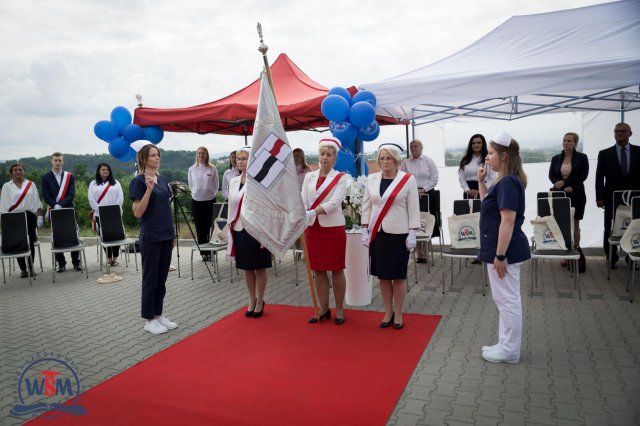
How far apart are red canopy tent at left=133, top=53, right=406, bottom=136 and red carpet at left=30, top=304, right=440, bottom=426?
3.57 m

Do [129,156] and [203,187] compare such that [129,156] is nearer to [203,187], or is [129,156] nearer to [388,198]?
[203,187]

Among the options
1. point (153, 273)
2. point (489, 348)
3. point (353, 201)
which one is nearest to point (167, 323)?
point (153, 273)

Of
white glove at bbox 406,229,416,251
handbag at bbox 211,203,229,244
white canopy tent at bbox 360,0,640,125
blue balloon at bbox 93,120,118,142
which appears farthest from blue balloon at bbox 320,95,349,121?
blue balloon at bbox 93,120,118,142

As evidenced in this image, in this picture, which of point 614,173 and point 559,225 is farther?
point 614,173

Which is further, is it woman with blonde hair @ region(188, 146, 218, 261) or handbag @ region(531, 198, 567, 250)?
woman with blonde hair @ region(188, 146, 218, 261)

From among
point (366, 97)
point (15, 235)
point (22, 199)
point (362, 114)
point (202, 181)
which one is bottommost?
point (15, 235)

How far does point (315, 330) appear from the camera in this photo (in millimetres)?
4445

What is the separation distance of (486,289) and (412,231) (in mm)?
1946

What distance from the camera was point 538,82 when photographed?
5.61 meters

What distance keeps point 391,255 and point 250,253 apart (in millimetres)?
1378

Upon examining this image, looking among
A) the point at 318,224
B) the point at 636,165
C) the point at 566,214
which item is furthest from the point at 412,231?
the point at 636,165

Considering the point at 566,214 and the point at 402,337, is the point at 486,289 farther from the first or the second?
the point at 402,337

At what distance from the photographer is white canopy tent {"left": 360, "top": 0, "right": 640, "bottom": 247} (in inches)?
218

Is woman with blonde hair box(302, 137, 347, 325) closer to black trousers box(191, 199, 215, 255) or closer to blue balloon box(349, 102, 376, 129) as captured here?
blue balloon box(349, 102, 376, 129)
